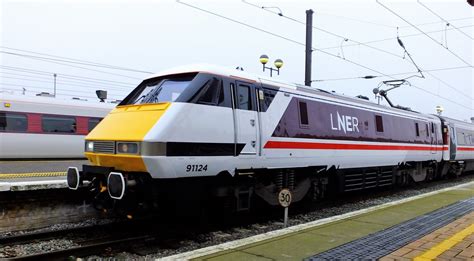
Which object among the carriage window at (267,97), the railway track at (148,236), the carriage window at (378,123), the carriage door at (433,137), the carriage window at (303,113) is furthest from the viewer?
the carriage door at (433,137)

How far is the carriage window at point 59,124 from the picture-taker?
53.8 ft

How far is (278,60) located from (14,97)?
9.89 meters

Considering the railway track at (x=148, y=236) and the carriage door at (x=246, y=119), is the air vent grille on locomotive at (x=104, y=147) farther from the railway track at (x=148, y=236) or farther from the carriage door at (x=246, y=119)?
the carriage door at (x=246, y=119)

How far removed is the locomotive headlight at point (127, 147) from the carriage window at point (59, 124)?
432 inches

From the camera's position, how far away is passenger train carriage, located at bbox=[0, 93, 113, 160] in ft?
50.8

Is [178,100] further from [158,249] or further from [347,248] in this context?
[347,248]

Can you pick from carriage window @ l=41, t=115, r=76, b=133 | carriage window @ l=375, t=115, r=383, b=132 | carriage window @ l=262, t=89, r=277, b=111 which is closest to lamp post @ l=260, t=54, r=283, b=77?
carriage window @ l=375, t=115, r=383, b=132

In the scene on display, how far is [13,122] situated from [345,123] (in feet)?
39.0

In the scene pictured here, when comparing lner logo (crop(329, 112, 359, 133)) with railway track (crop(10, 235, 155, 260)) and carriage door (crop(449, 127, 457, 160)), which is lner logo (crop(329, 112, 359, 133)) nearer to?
railway track (crop(10, 235, 155, 260))

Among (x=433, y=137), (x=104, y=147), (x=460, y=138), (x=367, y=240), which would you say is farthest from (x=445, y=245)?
(x=460, y=138)

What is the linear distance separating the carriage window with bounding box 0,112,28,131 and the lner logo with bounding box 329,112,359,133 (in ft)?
37.8

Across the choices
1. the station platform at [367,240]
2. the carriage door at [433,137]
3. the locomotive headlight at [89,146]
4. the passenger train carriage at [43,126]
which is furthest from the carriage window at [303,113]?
the passenger train carriage at [43,126]

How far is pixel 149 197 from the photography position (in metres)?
6.83

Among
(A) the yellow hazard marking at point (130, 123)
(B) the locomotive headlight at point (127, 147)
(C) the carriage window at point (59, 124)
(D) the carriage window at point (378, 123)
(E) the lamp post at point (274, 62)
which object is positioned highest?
(E) the lamp post at point (274, 62)
